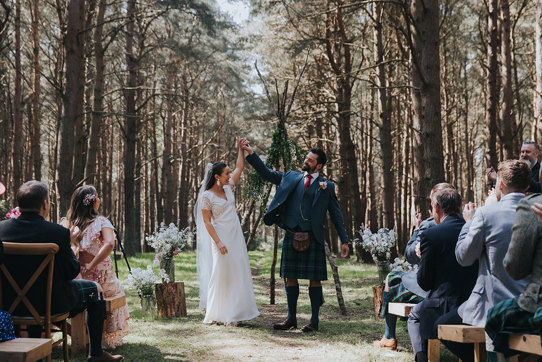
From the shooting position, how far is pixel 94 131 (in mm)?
15539

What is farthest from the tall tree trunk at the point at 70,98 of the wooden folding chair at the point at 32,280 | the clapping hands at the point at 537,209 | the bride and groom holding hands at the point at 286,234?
the clapping hands at the point at 537,209

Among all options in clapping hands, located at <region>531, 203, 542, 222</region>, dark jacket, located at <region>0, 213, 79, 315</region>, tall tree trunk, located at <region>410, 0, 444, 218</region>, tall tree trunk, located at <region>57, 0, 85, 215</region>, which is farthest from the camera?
tall tree trunk, located at <region>57, 0, 85, 215</region>

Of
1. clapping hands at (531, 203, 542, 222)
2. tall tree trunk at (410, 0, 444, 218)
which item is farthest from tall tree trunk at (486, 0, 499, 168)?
clapping hands at (531, 203, 542, 222)

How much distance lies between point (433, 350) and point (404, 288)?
38.2 inches

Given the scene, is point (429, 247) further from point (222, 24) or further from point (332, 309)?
point (222, 24)

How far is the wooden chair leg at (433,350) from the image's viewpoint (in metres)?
4.50

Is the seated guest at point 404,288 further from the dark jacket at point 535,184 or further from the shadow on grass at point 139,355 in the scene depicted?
the shadow on grass at point 139,355

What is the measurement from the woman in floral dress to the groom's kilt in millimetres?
2106

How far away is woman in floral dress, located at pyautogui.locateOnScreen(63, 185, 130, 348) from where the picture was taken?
17.3 feet

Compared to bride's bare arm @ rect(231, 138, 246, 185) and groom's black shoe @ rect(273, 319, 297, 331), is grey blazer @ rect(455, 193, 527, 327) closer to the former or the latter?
groom's black shoe @ rect(273, 319, 297, 331)

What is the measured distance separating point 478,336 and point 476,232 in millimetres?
758

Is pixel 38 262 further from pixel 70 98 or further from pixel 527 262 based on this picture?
pixel 70 98

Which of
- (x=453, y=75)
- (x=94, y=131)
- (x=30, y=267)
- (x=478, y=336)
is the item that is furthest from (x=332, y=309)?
(x=453, y=75)

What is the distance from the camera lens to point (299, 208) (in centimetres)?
680
